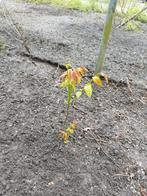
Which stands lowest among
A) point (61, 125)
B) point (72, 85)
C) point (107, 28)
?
point (61, 125)

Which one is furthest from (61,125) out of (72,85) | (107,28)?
(107,28)

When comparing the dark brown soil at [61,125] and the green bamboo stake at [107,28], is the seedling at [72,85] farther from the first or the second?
the green bamboo stake at [107,28]

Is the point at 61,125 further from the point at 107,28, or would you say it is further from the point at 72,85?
the point at 107,28

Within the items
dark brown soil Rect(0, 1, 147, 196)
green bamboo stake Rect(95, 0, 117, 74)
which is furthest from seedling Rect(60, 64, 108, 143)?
green bamboo stake Rect(95, 0, 117, 74)

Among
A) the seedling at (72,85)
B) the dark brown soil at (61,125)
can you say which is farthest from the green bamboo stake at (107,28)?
the seedling at (72,85)

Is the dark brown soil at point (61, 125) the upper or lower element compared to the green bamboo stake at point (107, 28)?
lower

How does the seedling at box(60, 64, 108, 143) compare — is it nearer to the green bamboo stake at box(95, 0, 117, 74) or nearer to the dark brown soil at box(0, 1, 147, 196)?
the dark brown soil at box(0, 1, 147, 196)

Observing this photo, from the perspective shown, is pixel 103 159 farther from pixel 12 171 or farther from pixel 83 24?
pixel 83 24

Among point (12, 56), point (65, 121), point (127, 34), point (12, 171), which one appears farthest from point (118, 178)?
point (127, 34)
